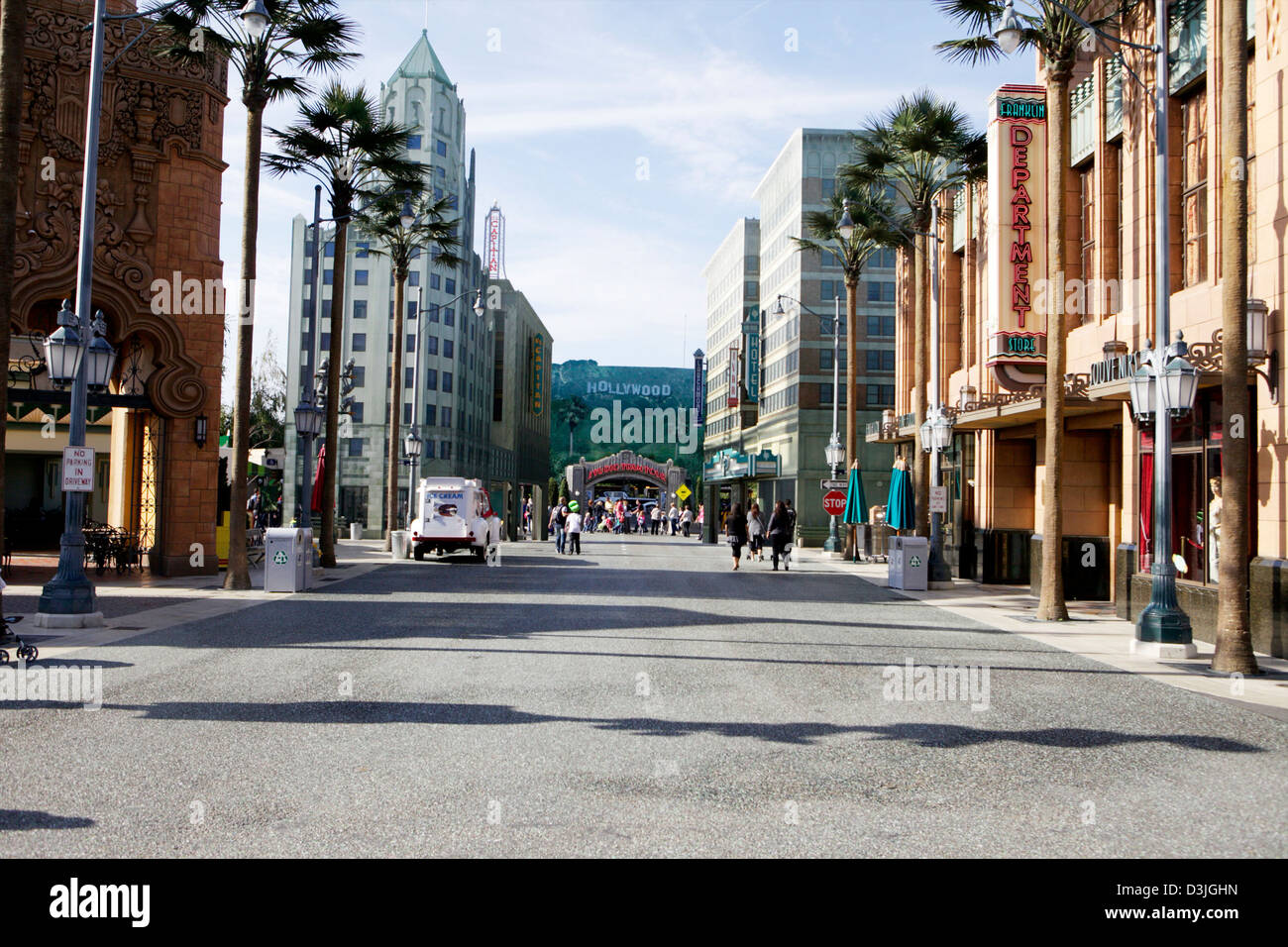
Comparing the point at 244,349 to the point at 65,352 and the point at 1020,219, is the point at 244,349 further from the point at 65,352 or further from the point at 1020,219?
the point at 1020,219

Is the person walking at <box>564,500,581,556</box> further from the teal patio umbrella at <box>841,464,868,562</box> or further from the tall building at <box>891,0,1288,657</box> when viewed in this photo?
the tall building at <box>891,0,1288,657</box>

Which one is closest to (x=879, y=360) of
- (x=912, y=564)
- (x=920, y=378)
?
(x=920, y=378)

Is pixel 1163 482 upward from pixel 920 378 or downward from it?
downward

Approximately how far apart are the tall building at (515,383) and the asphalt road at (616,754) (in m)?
76.0

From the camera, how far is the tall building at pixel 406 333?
2862 inches

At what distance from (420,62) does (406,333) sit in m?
21.3

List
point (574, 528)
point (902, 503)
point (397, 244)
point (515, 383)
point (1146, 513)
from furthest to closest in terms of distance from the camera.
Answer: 1. point (515, 383)
2. point (574, 528)
3. point (397, 244)
4. point (902, 503)
5. point (1146, 513)

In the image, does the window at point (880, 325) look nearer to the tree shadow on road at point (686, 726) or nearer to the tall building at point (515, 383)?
the tall building at point (515, 383)

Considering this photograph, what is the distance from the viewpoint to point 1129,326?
18.8m

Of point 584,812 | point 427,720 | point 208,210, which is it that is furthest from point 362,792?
point 208,210

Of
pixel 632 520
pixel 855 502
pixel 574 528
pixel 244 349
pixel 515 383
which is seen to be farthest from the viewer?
pixel 515 383

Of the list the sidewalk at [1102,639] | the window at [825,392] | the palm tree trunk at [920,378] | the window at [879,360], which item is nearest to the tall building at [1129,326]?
the sidewalk at [1102,639]

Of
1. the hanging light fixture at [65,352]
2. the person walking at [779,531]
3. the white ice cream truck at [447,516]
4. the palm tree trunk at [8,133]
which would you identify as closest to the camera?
the palm tree trunk at [8,133]

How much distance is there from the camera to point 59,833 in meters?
5.35
